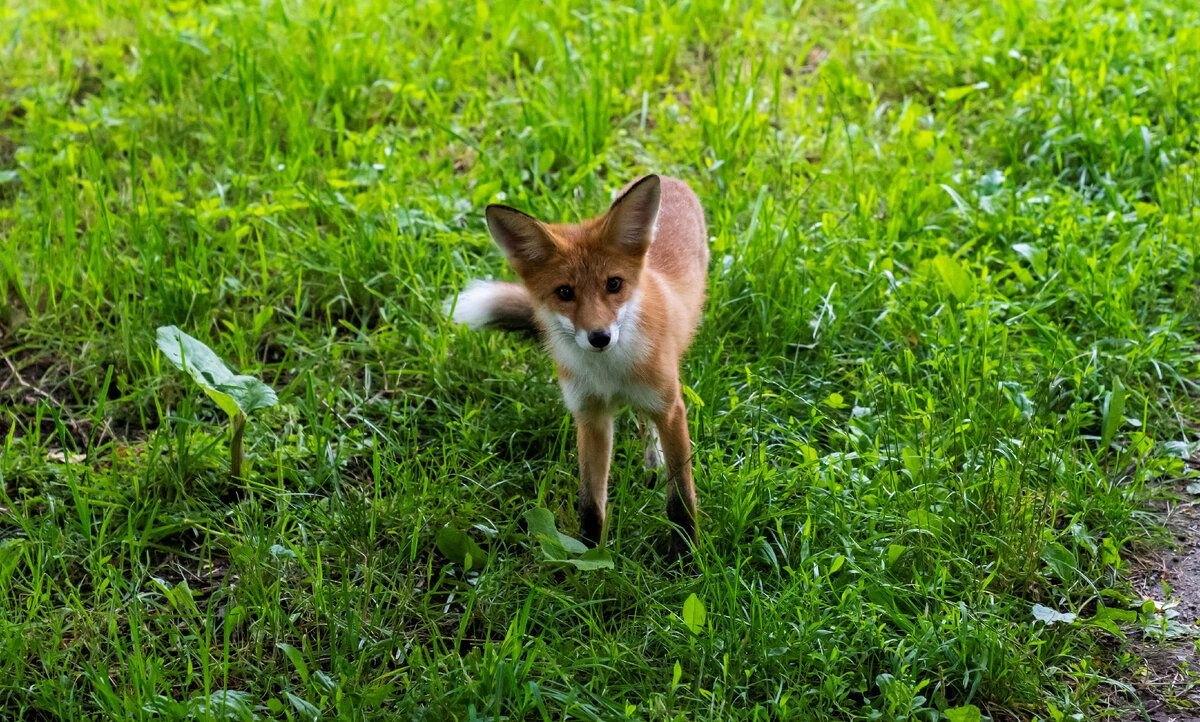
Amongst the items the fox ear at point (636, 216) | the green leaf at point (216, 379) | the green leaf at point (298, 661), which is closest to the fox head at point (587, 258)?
the fox ear at point (636, 216)

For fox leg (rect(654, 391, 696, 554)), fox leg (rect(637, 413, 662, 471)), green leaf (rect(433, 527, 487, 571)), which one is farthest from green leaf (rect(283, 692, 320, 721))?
fox leg (rect(637, 413, 662, 471))

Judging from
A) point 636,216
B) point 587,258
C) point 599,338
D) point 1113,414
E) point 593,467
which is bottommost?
point 593,467

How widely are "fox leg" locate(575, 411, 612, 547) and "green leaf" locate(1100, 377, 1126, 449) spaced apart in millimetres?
1664

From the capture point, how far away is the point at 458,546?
379 centimetres

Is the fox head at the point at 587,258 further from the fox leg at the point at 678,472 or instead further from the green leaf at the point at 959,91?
the green leaf at the point at 959,91

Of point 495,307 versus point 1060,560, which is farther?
point 495,307

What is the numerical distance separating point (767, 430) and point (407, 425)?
126 cm

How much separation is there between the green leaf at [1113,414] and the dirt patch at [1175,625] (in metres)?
0.28

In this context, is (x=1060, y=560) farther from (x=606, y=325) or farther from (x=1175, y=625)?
(x=606, y=325)

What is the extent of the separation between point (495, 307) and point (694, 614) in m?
1.33

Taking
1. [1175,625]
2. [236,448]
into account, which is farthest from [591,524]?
[1175,625]

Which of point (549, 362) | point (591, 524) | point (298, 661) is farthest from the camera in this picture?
point (549, 362)

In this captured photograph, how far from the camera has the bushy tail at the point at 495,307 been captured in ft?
13.6

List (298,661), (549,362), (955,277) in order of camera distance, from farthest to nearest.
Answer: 1. (955,277)
2. (549,362)
3. (298,661)
